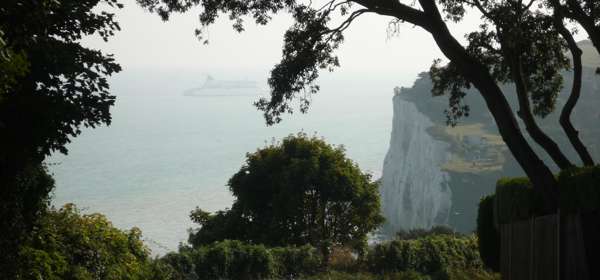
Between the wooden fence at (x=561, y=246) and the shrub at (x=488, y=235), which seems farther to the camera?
the shrub at (x=488, y=235)

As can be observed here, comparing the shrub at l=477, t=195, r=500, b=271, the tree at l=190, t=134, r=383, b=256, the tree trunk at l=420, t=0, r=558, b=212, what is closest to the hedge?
the shrub at l=477, t=195, r=500, b=271

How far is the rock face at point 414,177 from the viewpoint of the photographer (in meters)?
135

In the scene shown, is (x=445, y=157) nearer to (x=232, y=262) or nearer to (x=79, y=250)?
(x=232, y=262)

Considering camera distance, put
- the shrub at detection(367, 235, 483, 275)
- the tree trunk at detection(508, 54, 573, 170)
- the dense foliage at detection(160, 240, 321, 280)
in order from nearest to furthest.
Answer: the tree trunk at detection(508, 54, 573, 170) → the dense foliage at detection(160, 240, 321, 280) → the shrub at detection(367, 235, 483, 275)

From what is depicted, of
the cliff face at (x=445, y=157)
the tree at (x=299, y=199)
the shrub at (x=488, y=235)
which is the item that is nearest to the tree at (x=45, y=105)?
the shrub at (x=488, y=235)

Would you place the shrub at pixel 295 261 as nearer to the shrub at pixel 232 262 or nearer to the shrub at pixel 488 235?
the shrub at pixel 232 262

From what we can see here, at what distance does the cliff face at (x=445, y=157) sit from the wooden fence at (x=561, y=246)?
392ft

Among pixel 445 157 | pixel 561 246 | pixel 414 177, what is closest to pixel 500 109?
pixel 561 246

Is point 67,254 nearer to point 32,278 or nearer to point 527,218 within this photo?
point 32,278

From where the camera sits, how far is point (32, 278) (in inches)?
410

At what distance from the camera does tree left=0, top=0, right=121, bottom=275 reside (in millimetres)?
10258

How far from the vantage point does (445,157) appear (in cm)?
14625

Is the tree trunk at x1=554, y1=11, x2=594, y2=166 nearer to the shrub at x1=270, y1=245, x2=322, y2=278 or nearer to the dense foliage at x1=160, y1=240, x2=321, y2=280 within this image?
the dense foliage at x1=160, y1=240, x2=321, y2=280

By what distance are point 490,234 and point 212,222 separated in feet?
59.6
